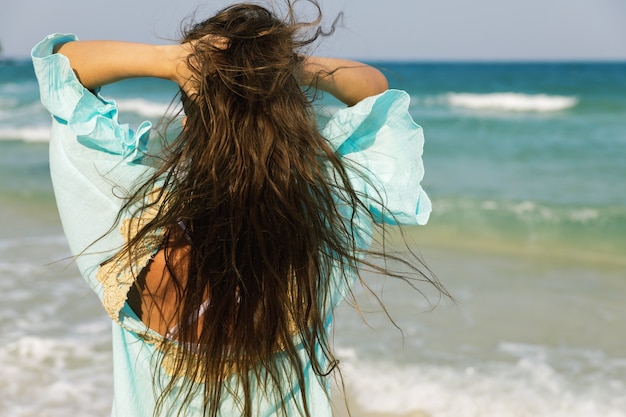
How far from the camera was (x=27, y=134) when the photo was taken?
43.7 feet

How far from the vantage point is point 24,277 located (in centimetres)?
452

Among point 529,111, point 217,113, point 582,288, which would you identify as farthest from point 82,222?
point 529,111

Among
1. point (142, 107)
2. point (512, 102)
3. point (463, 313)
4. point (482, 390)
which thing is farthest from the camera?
point (512, 102)

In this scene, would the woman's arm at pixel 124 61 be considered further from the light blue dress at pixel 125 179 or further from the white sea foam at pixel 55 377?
the white sea foam at pixel 55 377

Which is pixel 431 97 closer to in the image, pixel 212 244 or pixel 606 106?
pixel 606 106

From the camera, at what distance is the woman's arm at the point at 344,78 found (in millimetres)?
1294

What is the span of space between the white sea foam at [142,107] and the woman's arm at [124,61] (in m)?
17.6

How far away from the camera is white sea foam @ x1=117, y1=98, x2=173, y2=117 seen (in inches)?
747

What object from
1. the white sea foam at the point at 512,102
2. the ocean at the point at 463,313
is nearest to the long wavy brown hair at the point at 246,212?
the ocean at the point at 463,313

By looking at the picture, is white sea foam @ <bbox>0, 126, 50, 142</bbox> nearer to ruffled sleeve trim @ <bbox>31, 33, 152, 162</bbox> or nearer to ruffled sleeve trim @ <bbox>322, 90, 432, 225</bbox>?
ruffled sleeve trim @ <bbox>31, 33, 152, 162</bbox>

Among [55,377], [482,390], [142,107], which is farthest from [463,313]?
[142,107]

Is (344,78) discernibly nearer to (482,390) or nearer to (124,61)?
(124,61)

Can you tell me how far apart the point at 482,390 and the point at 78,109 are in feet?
8.14

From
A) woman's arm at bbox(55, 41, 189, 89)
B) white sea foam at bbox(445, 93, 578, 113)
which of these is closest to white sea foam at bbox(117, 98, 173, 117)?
white sea foam at bbox(445, 93, 578, 113)
